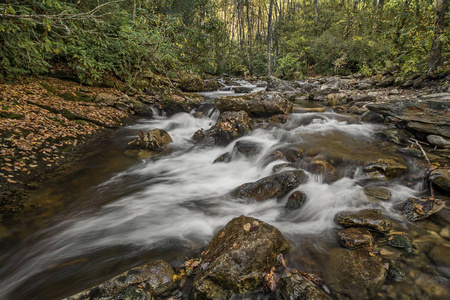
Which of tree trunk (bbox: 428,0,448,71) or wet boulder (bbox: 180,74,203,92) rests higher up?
tree trunk (bbox: 428,0,448,71)

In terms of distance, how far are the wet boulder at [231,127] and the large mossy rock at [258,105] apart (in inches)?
34.1

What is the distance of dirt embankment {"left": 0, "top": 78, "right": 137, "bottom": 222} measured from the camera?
4.79 metres

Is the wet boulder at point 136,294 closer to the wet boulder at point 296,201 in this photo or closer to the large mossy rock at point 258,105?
the wet boulder at point 296,201

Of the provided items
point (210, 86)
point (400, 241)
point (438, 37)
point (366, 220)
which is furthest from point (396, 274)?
point (210, 86)

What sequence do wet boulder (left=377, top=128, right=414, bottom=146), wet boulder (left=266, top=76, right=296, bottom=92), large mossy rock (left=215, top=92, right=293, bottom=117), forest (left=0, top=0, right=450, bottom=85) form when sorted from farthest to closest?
wet boulder (left=266, top=76, right=296, bottom=92), large mossy rock (left=215, top=92, right=293, bottom=117), forest (left=0, top=0, right=450, bottom=85), wet boulder (left=377, top=128, right=414, bottom=146)

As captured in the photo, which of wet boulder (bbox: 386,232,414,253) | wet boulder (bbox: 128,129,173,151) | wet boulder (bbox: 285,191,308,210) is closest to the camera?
wet boulder (bbox: 386,232,414,253)

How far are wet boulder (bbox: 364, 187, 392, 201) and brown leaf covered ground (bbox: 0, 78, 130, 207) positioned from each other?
733 centimetres

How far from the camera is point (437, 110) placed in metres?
5.09

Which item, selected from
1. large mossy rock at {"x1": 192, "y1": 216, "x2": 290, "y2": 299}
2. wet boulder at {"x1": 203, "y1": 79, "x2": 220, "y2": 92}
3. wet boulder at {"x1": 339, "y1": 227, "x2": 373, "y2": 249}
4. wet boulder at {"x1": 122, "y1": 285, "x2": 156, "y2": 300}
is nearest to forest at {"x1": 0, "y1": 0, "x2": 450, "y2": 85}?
wet boulder at {"x1": 203, "y1": 79, "x2": 220, "y2": 92}

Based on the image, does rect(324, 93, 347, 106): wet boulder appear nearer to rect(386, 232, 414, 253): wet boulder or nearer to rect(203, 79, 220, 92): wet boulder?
rect(386, 232, 414, 253): wet boulder

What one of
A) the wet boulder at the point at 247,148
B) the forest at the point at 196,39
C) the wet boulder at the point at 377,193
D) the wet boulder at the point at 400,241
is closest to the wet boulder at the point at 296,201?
the wet boulder at the point at 377,193

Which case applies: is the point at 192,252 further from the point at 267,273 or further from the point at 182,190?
the point at 182,190

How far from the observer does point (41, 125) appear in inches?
252

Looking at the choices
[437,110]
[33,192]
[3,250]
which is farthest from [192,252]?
[437,110]
